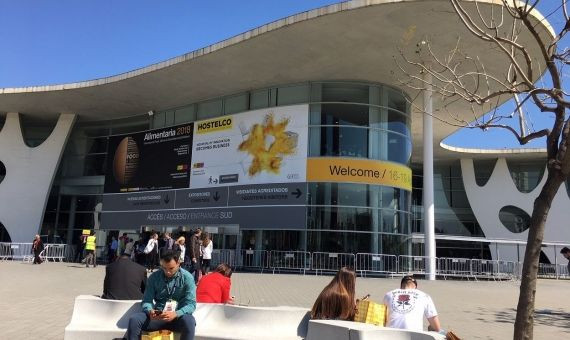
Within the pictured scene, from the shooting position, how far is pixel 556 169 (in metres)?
5.70

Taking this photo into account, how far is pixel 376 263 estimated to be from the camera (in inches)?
835

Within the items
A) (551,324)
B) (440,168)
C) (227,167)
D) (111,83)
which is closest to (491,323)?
(551,324)

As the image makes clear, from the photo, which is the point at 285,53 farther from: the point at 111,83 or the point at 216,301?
the point at 216,301

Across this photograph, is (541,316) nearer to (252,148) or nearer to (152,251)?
(152,251)

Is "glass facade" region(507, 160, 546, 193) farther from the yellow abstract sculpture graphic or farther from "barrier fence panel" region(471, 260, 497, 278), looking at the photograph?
the yellow abstract sculpture graphic

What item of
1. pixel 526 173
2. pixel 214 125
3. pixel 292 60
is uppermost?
pixel 292 60

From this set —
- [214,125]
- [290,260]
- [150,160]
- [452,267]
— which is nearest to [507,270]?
[452,267]

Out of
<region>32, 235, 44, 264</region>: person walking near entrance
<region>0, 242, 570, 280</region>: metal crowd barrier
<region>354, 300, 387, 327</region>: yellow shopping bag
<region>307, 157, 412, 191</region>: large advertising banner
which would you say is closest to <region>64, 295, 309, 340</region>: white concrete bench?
<region>354, 300, 387, 327</region>: yellow shopping bag

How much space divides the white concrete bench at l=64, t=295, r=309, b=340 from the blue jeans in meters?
0.47

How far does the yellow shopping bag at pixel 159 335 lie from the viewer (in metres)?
5.21

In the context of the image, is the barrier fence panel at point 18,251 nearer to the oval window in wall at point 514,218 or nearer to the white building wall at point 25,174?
the white building wall at point 25,174

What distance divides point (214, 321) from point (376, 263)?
15847 millimetres

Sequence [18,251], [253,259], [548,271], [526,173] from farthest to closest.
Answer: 1. [526,173]
2. [548,271]
3. [18,251]
4. [253,259]

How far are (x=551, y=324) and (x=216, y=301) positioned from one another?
7005 mm
